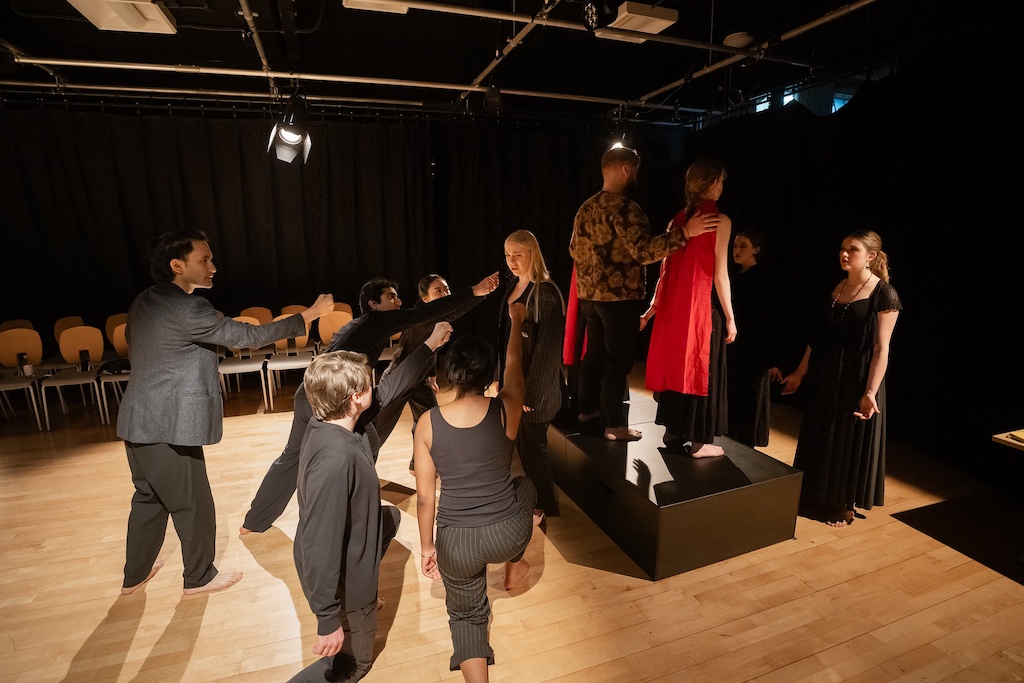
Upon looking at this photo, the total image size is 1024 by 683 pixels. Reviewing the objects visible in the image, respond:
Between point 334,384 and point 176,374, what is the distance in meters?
0.99

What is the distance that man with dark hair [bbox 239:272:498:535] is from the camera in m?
2.63

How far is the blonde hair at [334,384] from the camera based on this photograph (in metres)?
1.77

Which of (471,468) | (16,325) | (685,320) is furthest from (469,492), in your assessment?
(16,325)

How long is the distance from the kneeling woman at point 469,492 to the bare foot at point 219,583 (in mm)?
1417

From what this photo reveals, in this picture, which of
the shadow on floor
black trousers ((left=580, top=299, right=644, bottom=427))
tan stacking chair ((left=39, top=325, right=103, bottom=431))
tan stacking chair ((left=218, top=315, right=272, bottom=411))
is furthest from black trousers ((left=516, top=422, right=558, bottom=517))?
tan stacking chair ((left=39, top=325, right=103, bottom=431))

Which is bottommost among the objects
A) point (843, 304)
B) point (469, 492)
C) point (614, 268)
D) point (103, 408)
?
point (103, 408)

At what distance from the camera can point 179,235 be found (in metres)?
2.29

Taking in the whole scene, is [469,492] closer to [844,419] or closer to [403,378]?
[403,378]

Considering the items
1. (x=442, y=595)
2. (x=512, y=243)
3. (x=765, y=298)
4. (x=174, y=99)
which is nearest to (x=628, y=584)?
(x=442, y=595)

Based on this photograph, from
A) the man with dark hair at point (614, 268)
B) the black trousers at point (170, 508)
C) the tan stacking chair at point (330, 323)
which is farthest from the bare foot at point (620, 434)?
the tan stacking chair at point (330, 323)

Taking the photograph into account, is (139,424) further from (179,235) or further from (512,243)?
(512,243)

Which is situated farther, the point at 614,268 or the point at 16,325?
the point at 16,325

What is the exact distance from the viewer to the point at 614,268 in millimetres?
2883

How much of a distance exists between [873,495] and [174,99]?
7521 mm
